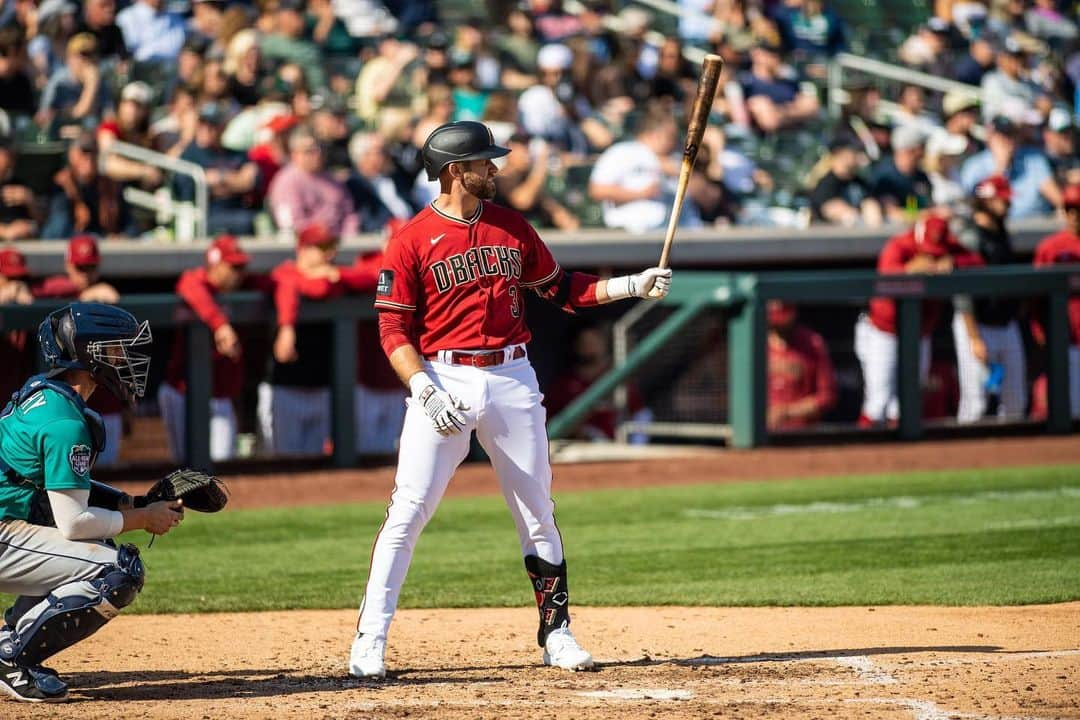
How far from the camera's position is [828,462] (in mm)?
12039

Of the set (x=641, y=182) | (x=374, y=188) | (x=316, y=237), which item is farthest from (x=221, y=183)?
(x=641, y=182)

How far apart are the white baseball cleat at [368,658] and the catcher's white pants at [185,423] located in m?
5.55

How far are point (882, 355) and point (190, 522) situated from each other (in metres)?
5.44

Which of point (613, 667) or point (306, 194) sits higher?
point (306, 194)

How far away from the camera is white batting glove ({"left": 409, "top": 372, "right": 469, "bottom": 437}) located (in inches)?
215

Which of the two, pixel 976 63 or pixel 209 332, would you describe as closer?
pixel 209 332

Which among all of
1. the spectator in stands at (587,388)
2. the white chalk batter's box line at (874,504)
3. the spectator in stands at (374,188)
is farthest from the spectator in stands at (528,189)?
the white chalk batter's box line at (874,504)

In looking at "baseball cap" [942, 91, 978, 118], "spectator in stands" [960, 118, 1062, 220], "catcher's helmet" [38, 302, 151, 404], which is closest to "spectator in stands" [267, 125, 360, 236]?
"spectator in stands" [960, 118, 1062, 220]

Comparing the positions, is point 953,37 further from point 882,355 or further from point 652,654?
point 652,654

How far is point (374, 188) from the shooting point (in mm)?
13297

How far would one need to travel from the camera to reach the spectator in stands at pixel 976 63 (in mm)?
18203

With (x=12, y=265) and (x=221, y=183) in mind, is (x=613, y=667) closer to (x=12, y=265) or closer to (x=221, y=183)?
(x=12, y=265)

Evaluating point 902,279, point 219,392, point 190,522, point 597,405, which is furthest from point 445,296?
point 902,279

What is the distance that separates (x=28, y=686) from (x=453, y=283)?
1.91 metres
